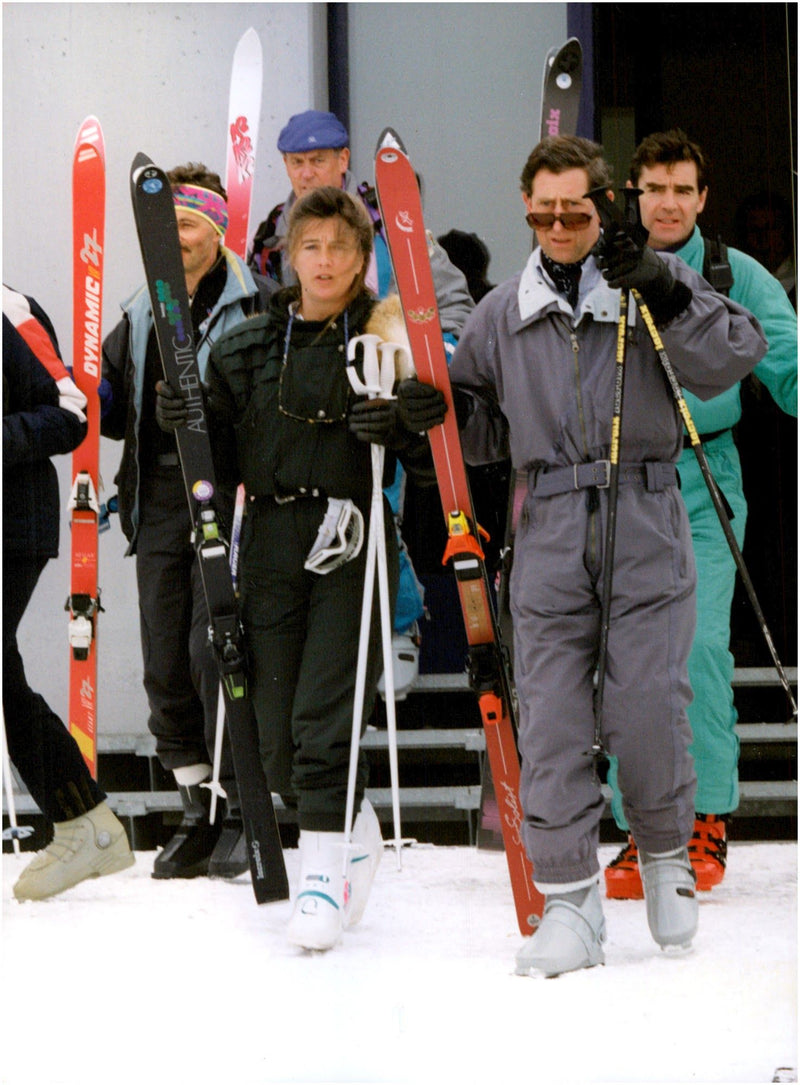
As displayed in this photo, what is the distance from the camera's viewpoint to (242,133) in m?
3.23

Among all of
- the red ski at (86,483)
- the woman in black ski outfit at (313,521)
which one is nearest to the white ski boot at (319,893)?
the woman in black ski outfit at (313,521)

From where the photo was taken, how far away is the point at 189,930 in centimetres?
277

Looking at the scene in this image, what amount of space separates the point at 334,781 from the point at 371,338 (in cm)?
85

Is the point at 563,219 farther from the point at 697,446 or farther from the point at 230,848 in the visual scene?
the point at 230,848

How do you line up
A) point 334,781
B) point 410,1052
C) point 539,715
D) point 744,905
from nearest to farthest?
point 410,1052
point 539,715
point 334,781
point 744,905


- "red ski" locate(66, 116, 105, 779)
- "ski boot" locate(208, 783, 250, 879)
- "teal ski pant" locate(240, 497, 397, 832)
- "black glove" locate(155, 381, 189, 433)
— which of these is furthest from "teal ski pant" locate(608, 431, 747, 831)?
"red ski" locate(66, 116, 105, 779)

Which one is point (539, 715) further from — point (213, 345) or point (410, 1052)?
point (213, 345)

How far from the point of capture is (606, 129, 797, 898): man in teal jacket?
2.92 metres

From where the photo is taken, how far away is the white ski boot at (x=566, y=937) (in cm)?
238

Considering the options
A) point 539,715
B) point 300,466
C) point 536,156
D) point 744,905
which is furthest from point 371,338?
point 744,905

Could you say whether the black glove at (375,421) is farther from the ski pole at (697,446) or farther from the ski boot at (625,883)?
the ski boot at (625,883)

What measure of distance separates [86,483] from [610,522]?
131 centimetres

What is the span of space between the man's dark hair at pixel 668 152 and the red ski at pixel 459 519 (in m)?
0.56

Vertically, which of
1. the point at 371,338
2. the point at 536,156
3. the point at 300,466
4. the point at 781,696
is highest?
the point at 536,156
